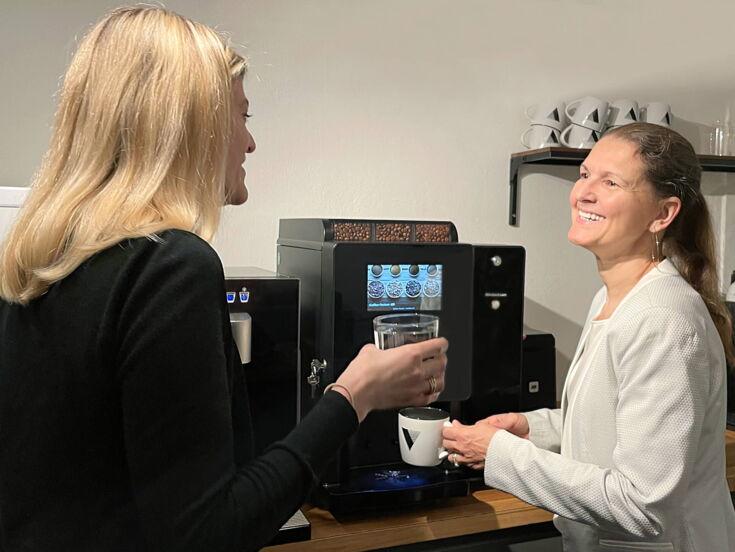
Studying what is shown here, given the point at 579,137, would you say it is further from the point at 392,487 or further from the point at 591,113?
the point at 392,487

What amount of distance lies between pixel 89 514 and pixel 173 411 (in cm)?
14

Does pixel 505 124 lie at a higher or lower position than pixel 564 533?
higher

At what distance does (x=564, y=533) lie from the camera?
126cm

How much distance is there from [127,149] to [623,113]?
179 cm

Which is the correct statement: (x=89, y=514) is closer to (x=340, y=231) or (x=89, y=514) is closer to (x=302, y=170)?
(x=340, y=231)

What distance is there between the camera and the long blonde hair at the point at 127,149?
642mm

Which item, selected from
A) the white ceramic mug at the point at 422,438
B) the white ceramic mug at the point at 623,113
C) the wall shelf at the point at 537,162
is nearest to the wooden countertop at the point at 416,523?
the white ceramic mug at the point at 422,438

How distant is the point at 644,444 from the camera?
103 centimetres

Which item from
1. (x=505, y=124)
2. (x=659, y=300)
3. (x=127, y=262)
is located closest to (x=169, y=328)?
(x=127, y=262)

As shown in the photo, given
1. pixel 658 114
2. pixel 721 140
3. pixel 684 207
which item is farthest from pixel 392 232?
pixel 721 140

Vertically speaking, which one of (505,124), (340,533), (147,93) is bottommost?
(340,533)

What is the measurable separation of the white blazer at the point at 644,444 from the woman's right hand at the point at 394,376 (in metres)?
0.33

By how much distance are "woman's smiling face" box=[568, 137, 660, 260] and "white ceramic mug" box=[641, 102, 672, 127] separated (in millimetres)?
1048

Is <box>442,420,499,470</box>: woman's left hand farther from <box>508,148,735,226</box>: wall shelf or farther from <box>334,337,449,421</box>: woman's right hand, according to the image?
<box>508,148,735,226</box>: wall shelf
